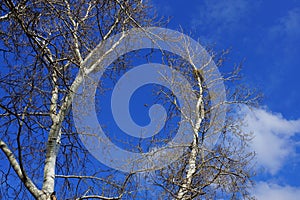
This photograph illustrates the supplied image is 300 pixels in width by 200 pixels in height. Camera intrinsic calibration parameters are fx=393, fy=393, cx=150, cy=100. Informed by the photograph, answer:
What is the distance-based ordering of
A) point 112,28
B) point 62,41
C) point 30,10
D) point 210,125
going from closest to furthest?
point 30,10 → point 62,41 → point 112,28 → point 210,125

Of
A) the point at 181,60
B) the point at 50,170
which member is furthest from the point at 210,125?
the point at 50,170

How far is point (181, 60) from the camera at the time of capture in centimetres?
909

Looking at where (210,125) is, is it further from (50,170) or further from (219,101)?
(50,170)

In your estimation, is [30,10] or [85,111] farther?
[85,111]

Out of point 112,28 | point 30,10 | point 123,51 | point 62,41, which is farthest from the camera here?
point 123,51

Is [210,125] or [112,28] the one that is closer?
[112,28]

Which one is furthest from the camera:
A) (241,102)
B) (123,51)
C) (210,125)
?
(241,102)

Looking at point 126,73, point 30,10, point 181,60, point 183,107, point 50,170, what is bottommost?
point 50,170

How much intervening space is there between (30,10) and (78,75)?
1859 millimetres

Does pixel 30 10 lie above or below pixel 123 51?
below

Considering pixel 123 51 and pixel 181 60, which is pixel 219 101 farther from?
pixel 123 51

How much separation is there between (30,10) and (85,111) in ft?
7.17

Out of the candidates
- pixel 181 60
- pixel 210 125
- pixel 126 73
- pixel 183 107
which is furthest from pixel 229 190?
pixel 181 60

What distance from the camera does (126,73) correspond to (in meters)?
6.36
